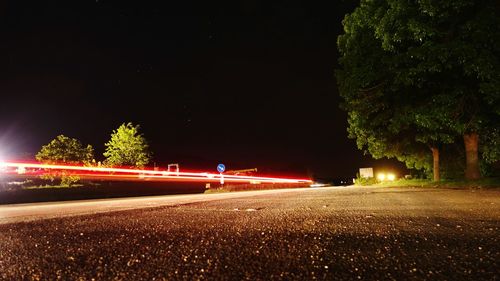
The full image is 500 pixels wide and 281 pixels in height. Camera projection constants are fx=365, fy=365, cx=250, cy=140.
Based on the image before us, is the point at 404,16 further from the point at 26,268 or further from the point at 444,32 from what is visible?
the point at 26,268

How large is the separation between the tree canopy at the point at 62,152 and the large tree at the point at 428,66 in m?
24.8

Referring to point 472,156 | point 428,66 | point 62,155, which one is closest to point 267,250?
point 428,66

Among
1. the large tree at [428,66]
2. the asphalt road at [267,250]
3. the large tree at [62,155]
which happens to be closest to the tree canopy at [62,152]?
the large tree at [62,155]

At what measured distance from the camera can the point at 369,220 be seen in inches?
209

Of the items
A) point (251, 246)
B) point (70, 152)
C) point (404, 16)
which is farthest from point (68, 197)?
point (251, 246)

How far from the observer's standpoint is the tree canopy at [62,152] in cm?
3116

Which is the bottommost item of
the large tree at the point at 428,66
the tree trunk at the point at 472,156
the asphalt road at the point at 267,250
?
the asphalt road at the point at 267,250

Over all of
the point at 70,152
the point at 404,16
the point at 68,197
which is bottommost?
the point at 68,197

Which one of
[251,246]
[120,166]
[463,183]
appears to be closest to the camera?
[251,246]

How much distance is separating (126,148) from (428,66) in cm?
3130

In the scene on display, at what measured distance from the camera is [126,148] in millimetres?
37344

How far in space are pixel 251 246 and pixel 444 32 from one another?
40.8ft

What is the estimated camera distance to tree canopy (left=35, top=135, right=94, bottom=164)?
3116 centimetres

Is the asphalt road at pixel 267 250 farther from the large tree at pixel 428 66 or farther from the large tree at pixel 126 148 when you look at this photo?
the large tree at pixel 126 148
